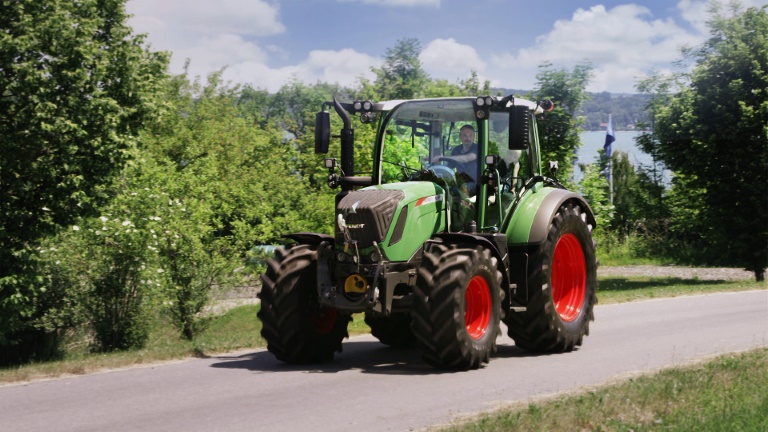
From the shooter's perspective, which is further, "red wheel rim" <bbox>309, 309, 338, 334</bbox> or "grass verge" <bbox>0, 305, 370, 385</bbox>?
"red wheel rim" <bbox>309, 309, 338, 334</bbox>

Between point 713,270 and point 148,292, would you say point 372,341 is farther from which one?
point 713,270

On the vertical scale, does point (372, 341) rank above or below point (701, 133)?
below

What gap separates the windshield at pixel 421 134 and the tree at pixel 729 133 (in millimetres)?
18604

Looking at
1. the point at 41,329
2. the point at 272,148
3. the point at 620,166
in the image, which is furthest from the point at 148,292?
the point at 620,166

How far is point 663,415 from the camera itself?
27.6 feet

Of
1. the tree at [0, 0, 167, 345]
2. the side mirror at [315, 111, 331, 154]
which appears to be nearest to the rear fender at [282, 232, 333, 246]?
the side mirror at [315, 111, 331, 154]

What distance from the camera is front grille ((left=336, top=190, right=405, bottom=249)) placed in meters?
10.6

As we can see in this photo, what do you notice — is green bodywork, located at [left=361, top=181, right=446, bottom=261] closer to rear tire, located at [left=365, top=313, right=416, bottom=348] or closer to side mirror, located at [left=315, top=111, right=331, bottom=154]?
side mirror, located at [left=315, top=111, right=331, bottom=154]

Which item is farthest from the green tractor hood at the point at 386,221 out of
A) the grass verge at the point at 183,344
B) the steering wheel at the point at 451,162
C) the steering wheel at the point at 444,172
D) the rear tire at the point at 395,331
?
the grass verge at the point at 183,344

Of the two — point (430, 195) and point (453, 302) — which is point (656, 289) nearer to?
point (430, 195)

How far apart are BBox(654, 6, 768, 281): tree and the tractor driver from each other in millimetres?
18694

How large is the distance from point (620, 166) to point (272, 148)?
19.2 m

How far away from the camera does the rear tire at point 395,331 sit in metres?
12.6

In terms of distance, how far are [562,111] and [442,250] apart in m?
21.2
